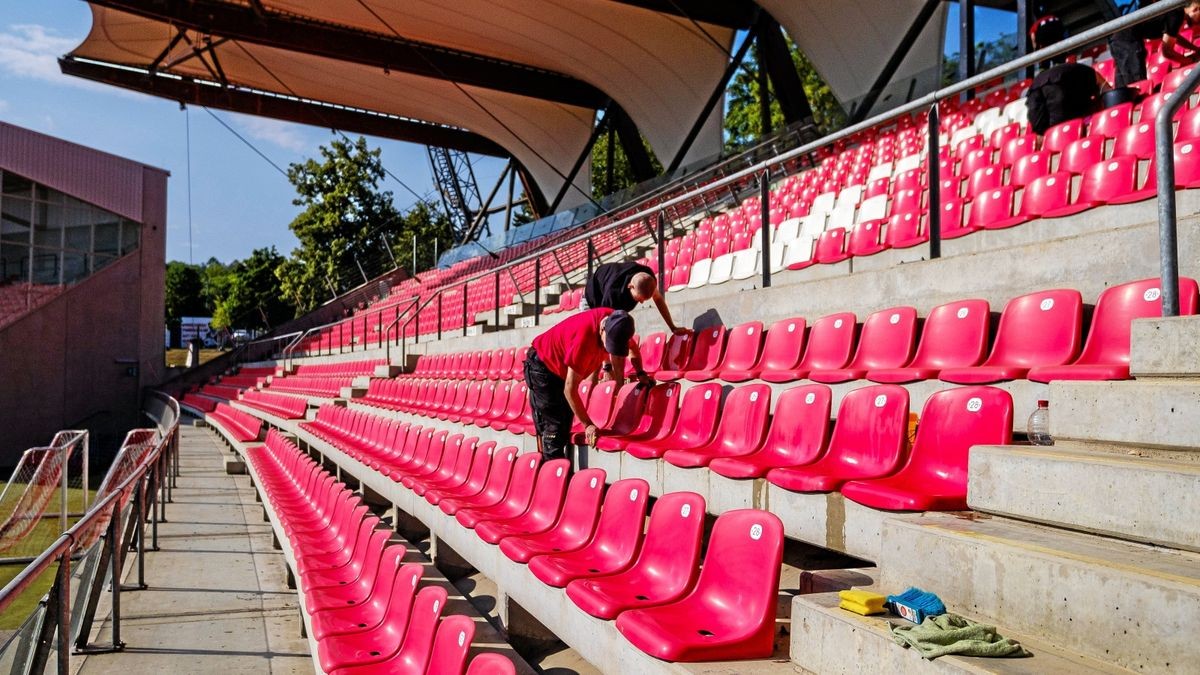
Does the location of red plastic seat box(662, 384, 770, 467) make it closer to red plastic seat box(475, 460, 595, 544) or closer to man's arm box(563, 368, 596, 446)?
red plastic seat box(475, 460, 595, 544)

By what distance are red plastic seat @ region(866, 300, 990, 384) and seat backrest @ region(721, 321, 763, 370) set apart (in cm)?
111

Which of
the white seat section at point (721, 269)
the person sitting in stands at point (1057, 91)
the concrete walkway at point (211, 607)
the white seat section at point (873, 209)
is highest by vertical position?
the person sitting in stands at point (1057, 91)

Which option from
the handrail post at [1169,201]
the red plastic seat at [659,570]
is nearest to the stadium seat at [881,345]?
the red plastic seat at [659,570]

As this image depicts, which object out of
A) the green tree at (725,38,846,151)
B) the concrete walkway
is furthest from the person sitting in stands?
the green tree at (725,38,846,151)

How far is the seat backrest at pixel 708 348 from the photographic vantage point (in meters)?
4.99

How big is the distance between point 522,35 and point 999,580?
20.5 metres

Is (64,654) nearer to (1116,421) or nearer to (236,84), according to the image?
(1116,421)

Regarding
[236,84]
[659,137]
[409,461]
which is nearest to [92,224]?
[236,84]

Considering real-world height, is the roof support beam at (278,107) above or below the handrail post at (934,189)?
above

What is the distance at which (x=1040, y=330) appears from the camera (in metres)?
3.12

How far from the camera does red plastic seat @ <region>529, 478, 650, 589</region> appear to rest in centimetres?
291

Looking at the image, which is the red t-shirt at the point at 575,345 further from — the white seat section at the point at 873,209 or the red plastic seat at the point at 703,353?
the white seat section at the point at 873,209

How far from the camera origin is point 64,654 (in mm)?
3234

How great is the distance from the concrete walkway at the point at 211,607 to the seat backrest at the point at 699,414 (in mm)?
2453
